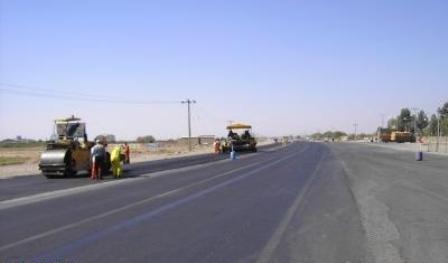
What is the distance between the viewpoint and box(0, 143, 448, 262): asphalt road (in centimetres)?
962

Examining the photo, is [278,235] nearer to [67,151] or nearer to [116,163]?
[116,163]

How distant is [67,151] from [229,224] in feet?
60.7

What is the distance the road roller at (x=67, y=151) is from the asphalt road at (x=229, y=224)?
23.4ft

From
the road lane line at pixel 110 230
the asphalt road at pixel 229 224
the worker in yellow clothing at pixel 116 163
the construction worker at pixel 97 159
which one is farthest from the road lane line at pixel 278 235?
the worker in yellow clothing at pixel 116 163

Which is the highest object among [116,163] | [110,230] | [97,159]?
[97,159]

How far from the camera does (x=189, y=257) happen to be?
931cm

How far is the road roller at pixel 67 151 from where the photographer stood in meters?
29.7

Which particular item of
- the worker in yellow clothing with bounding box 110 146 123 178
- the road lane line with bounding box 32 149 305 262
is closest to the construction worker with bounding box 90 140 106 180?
the worker in yellow clothing with bounding box 110 146 123 178

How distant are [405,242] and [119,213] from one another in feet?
21.7

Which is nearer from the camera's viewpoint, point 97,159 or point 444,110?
point 97,159

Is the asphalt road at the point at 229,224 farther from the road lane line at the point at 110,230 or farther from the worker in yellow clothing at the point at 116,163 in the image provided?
the worker in yellow clothing at the point at 116,163

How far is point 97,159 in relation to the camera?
28.7 m

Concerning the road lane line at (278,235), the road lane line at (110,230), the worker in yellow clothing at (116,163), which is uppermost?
the worker in yellow clothing at (116,163)

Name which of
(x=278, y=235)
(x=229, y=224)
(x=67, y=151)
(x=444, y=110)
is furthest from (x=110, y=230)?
(x=444, y=110)
